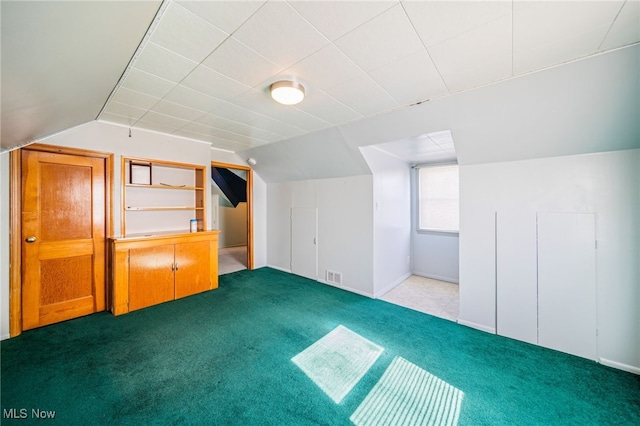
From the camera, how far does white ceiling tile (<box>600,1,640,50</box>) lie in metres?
1.29

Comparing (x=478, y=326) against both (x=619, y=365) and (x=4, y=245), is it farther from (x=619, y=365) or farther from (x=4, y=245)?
(x=4, y=245)

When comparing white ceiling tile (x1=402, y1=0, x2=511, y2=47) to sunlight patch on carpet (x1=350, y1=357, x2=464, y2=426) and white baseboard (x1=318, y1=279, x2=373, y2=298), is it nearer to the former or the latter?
sunlight patch on carpet (x1=350, y1=357, x2=464, y2=426)

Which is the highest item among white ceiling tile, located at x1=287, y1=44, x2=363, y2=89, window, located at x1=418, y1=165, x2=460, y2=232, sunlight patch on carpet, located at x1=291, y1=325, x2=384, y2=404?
white ceiling tile, located at x1=287, y1=44, x2=363, y2=89

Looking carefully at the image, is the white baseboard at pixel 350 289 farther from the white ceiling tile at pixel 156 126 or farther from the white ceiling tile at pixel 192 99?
the white ceiling tile at pixel 156 126

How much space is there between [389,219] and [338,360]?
8.59 ft

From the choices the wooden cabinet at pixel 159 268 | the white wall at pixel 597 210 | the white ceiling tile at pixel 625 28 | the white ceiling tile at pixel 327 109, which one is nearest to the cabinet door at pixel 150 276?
the wooden cabinet at pixel 159 268

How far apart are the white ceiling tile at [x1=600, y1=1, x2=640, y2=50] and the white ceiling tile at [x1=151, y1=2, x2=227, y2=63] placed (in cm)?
227

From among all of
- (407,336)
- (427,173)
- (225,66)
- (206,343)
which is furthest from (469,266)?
(225,66)

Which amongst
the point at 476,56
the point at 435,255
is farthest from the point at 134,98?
the point at 435,255

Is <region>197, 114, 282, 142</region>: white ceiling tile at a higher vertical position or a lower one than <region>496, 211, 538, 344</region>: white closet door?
higher

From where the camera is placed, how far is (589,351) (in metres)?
2.31

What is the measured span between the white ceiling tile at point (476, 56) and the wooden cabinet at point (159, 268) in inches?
151

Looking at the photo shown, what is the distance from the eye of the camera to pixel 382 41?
5.16 feet

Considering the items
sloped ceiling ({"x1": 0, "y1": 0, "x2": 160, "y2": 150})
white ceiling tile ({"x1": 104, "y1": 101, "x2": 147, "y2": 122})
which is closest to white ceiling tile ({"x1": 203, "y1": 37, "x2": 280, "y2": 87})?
sloped ceiling ({"x1": 0, "y1": 0, "x2": 160, "y2": 150})
